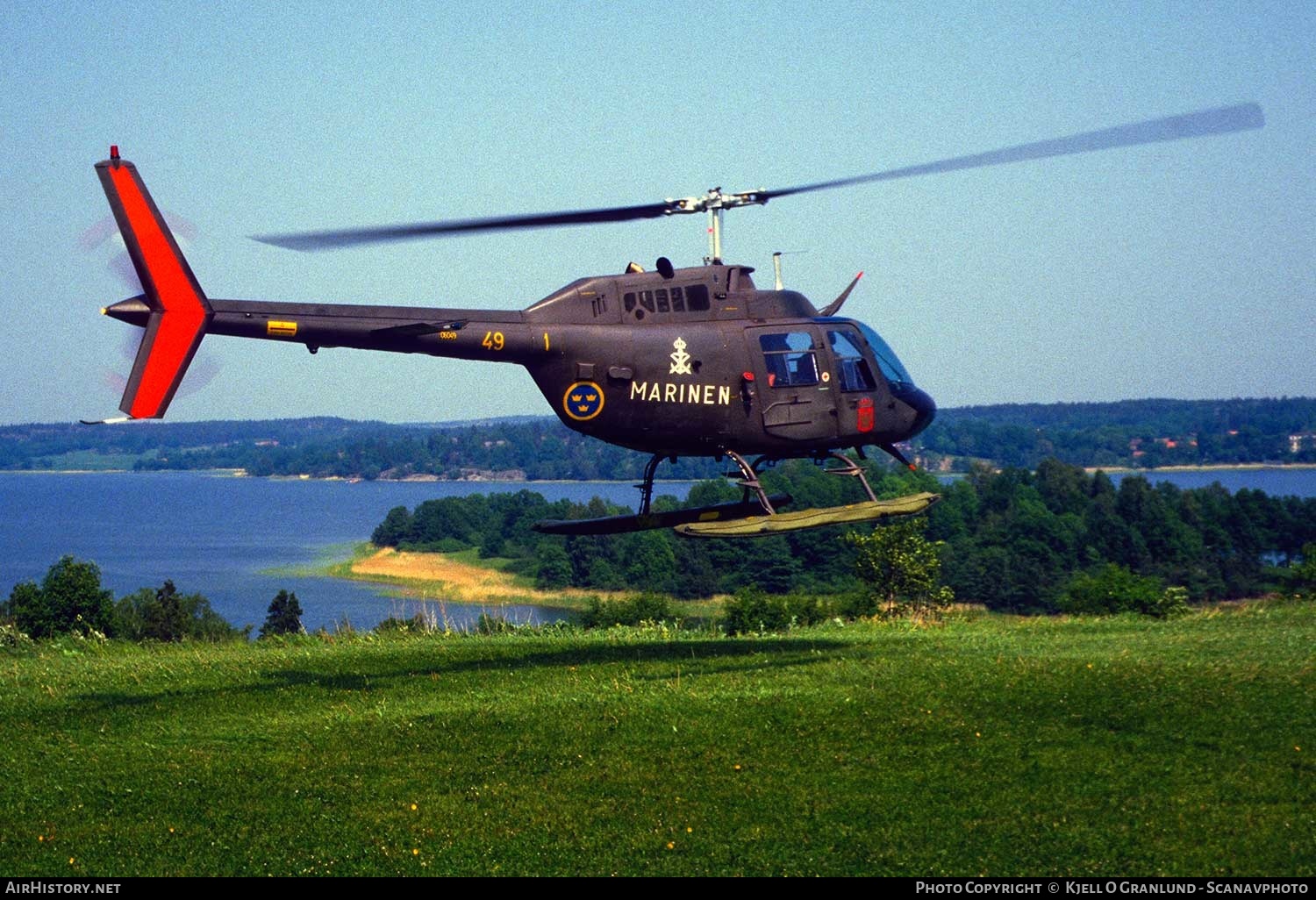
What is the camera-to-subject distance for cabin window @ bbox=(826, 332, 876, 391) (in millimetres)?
16469

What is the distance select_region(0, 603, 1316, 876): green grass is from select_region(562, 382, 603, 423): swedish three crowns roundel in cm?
319

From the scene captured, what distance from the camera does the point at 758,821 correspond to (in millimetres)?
9734

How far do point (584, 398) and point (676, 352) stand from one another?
1.26 meters

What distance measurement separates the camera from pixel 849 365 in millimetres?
16562

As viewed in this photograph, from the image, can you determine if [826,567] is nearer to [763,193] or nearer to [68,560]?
[68,560]

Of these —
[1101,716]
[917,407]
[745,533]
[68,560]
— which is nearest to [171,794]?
[745,533]

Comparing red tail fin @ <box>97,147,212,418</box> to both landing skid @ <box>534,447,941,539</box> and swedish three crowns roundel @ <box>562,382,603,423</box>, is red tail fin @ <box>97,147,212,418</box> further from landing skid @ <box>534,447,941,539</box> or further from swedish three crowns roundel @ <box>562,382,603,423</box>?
landing skid @ <box>534,447,941,539</box>

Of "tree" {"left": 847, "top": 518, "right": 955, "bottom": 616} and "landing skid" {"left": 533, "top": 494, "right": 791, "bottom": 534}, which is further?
"tree" {"left": 847, "top": 518, "right": 955, "bottom": 616}

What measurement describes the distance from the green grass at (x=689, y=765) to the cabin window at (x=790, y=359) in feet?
11.3

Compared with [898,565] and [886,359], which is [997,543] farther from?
[886,359]

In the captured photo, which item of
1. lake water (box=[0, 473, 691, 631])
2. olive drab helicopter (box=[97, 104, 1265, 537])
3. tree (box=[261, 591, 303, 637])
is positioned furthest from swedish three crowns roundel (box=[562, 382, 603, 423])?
lake water (box=[0, 473, 691, 631])

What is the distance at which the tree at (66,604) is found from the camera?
44750mm

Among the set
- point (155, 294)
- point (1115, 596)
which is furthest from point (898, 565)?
point (155, 294)

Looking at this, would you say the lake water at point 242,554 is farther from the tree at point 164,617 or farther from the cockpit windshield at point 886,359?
the cockpit windshield at point 886,359
